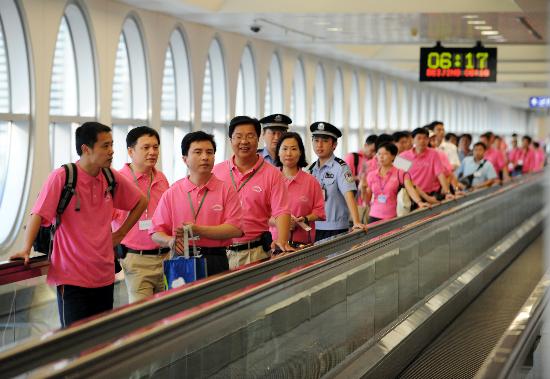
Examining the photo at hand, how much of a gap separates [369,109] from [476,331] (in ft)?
91.0

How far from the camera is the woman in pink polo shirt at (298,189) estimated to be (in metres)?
9.11

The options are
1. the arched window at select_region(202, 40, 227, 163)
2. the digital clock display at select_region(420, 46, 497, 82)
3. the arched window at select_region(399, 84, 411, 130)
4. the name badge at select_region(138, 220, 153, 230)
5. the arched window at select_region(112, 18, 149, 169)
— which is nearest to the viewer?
the name badge at select_region(138, 220, 153, 230)

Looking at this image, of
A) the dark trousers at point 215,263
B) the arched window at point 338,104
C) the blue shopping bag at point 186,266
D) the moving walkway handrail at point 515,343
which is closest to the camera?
the moving walkway handrail at point 515,343

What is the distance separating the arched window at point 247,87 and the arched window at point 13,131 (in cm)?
1025

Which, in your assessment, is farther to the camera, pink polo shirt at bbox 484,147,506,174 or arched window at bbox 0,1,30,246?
pink polo shirt at bbox 484,147,506,174

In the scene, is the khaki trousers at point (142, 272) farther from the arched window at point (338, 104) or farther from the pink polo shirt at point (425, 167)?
the arched window at point (338, 104)

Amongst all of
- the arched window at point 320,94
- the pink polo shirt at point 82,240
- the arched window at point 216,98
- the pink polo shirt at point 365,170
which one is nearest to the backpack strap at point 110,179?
the pink polo shirt at point 82,240

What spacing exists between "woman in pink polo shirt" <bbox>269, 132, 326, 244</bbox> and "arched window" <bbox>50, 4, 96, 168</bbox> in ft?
25.6

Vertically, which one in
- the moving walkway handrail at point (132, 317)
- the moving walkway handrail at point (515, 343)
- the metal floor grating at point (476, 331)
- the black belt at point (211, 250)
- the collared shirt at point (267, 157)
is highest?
the collared shirt at point (267, 157)

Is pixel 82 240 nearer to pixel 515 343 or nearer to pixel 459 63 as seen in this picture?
pixel 515 343

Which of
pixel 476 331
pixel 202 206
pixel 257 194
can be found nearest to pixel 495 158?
pixel 476 331

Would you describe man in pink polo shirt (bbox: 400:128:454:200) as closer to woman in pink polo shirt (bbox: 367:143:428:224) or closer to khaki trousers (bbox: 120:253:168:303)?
woman in pink polo shirt (bbox: 367:143:428:224)

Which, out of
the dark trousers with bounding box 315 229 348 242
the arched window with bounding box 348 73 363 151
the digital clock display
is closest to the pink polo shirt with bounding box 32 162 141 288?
the dark trousers with bounding box 315 229 348 242

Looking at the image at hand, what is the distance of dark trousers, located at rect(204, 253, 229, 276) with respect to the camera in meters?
7.15
